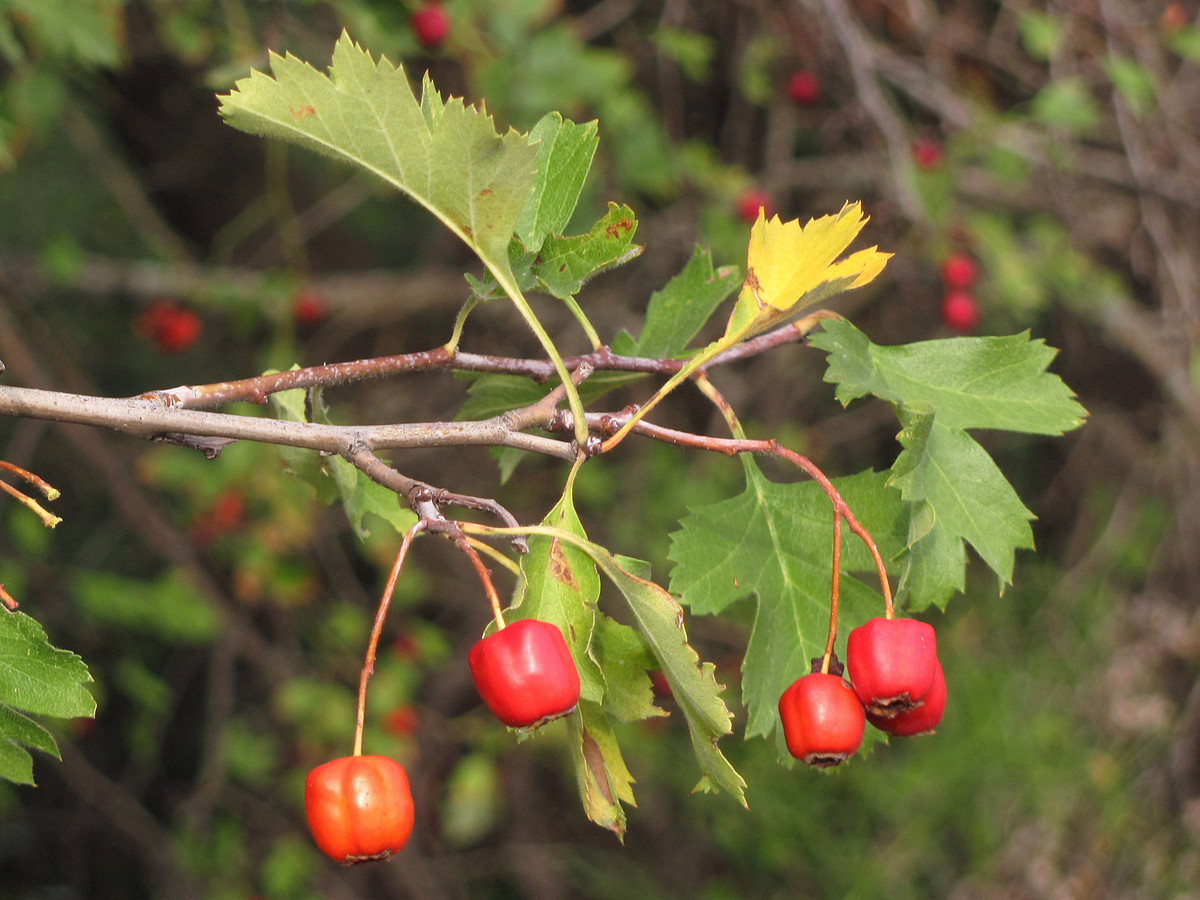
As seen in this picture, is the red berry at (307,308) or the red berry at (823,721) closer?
the red berry at (823,721)

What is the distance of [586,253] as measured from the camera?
45.2 inches

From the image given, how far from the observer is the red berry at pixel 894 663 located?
1.02 m

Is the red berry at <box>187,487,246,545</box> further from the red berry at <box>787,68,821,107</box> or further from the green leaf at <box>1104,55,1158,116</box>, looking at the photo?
the green leaf at <box>1104,55,1158,116</box>

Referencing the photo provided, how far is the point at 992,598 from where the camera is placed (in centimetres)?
497

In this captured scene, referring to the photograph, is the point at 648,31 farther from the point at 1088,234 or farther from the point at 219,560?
the point at 219,560

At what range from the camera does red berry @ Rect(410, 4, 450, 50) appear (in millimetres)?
3133

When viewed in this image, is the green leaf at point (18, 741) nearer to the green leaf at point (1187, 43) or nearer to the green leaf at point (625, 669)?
the green leaf at point (625, 669)

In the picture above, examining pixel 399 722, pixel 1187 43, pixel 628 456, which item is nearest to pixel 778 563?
pixel 399 722

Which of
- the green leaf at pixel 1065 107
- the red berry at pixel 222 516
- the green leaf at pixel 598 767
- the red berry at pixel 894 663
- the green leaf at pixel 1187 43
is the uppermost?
the green leaf at pixel 1187 43

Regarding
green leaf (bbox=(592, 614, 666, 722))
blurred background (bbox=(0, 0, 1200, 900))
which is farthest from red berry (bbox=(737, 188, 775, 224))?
green leaf (bbox=(592, 614, 666, 722))

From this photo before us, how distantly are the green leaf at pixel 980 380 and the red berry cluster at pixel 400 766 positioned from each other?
0.64 metres

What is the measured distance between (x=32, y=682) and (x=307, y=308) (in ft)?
10.3

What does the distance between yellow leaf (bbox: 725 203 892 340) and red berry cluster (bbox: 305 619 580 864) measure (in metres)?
0.44

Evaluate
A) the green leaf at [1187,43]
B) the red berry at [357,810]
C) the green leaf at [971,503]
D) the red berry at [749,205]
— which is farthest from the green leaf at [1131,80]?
the red berry at [357,810]
